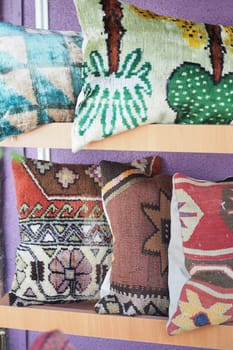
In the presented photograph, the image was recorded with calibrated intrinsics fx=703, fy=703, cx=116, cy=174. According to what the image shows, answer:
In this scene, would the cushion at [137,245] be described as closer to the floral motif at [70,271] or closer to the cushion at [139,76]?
the floral motif at [70,271]

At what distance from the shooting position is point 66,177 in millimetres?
1838

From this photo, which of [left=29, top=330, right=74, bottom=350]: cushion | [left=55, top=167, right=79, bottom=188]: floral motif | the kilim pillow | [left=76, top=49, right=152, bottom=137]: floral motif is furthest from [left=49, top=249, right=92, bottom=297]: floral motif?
[left=29, top=330, right=74, bottom=350]: cushion

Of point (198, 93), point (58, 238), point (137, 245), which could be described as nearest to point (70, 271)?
point (58, 238)

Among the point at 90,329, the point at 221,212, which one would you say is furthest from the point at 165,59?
the point at 90,329

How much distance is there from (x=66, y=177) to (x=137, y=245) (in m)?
0.27

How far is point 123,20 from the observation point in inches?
60.7

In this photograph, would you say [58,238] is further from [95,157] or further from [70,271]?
[95,157]

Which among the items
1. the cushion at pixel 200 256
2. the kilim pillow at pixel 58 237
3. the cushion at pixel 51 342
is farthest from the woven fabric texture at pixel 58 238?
the cushion at pixel 51 342

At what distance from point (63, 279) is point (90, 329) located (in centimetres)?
15

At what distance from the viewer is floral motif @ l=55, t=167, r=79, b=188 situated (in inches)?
72.1

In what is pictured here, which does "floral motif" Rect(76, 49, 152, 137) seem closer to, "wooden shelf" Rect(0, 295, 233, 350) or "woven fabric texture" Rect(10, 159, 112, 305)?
"woven fabric texture" Rect(10, 159, 112, 305)

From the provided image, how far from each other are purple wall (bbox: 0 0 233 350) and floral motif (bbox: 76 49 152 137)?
0.48 m

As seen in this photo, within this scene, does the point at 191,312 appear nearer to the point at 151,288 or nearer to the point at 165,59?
the point at 151,288

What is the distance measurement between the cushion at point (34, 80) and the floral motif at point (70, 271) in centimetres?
37
